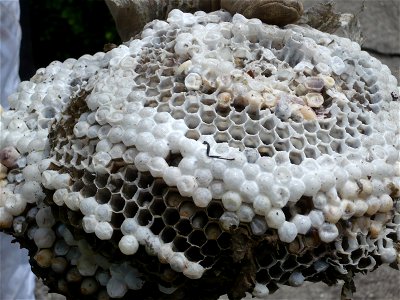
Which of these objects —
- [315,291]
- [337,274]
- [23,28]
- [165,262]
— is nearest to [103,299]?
[165,262]

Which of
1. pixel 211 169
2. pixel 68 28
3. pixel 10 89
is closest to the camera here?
pixel 211 169

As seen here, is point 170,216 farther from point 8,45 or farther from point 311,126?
point 8,45

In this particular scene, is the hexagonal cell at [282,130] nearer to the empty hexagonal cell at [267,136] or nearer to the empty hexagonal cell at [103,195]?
the empty hexagonal cell at [267,136]

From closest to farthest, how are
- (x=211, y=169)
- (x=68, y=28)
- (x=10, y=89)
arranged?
(x=211, y=169) → (x=10, y=89) → (x=68, y=28)

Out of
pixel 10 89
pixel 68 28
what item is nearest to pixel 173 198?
pixel 10 89

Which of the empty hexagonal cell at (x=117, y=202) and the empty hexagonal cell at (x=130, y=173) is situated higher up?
the empty hexagonal cell at (x=130, y=173)

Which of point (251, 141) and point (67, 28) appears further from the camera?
point (67, 28)

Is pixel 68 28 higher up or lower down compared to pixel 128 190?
lower down

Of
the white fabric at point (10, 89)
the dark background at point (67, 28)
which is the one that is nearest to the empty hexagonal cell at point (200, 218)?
the white fabric at point (10, 89)
